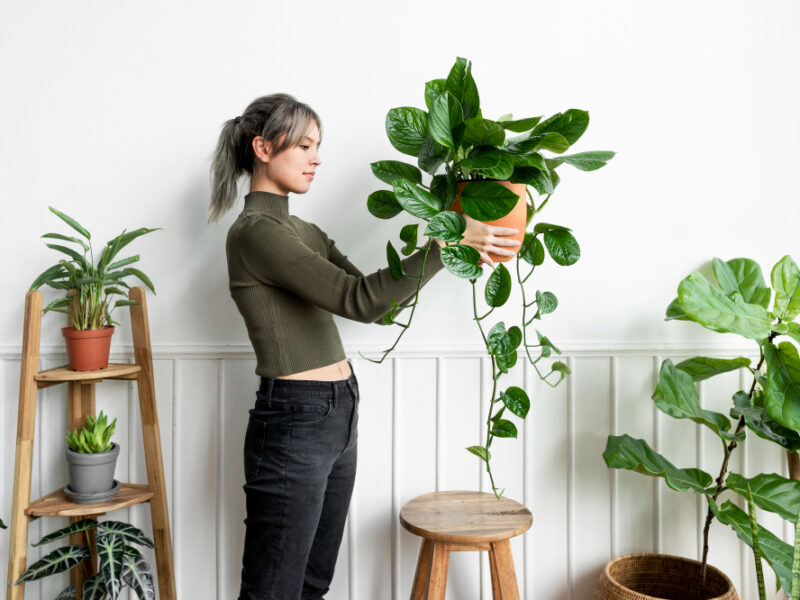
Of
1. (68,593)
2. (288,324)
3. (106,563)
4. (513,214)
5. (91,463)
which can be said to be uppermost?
(513,214)

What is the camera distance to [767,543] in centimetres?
134

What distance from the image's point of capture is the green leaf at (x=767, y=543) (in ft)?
4.22

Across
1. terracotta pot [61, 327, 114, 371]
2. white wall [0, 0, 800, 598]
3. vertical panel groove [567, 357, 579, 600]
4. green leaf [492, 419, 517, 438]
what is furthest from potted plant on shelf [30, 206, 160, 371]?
vertical panel groove [567, 357, 579, 600]

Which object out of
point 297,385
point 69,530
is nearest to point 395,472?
point 297,385

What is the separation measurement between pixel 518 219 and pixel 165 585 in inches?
50.8

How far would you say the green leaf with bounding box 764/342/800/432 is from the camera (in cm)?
129

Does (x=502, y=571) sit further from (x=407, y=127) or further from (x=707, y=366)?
(x=407, y=127)

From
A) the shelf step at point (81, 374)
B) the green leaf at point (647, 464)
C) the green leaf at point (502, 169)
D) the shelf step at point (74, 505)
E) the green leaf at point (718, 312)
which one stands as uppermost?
the green leaf at point (502, 169)

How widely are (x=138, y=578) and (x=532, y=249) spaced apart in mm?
1224

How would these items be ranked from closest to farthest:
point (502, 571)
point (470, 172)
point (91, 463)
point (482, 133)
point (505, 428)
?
point (482, 133)
point (470, 172)
point (505, 428)
point (502, 571)
point (91, 463)

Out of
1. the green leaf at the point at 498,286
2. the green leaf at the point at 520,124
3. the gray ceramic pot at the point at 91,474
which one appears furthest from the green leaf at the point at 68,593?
the green leaf at the point at 520,124

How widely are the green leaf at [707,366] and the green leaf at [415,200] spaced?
34.6 inches

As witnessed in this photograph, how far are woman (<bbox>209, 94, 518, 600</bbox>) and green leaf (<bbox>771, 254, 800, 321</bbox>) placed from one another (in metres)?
0.78

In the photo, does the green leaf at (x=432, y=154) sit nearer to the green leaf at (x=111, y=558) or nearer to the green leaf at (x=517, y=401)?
the green leaf at (x=517, y=401)
